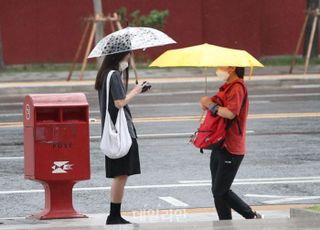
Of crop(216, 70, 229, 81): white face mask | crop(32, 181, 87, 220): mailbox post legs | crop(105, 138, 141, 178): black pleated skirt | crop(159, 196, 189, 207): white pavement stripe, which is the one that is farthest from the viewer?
crop(159, 196, 189, 207): white pavement stripe

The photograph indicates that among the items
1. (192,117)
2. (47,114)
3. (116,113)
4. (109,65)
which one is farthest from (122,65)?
(192,117)

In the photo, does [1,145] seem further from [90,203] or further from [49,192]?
[49,192]

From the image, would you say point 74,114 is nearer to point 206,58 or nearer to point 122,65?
point 122,65

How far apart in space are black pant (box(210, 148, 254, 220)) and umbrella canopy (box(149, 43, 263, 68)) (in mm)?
748

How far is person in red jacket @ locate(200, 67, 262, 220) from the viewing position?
9.34 metres

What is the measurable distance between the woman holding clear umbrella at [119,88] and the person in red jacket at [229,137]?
0.62m

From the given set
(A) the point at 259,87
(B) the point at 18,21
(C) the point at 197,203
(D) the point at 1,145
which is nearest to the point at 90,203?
(C) the point at 197,203

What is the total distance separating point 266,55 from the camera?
34.2m

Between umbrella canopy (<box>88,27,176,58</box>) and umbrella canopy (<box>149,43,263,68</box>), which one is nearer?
umbrella canopy (<box>149,43,263,68</box>)

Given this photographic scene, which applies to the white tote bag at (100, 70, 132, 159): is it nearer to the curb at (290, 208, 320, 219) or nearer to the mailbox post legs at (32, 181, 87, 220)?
the mailbox post legs at (32, 181, 87, 220)

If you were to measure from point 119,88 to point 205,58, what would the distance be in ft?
2.71

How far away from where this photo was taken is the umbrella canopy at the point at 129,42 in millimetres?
9625

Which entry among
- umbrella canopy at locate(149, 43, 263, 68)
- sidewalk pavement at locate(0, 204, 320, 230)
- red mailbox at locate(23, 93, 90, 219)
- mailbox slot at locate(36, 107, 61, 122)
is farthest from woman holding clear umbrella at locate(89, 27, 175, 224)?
mailbox slot at locate(36, 107, 61, 122)

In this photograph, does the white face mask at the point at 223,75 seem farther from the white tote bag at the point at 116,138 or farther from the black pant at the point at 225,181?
the white tote bag at the point at 116,138
